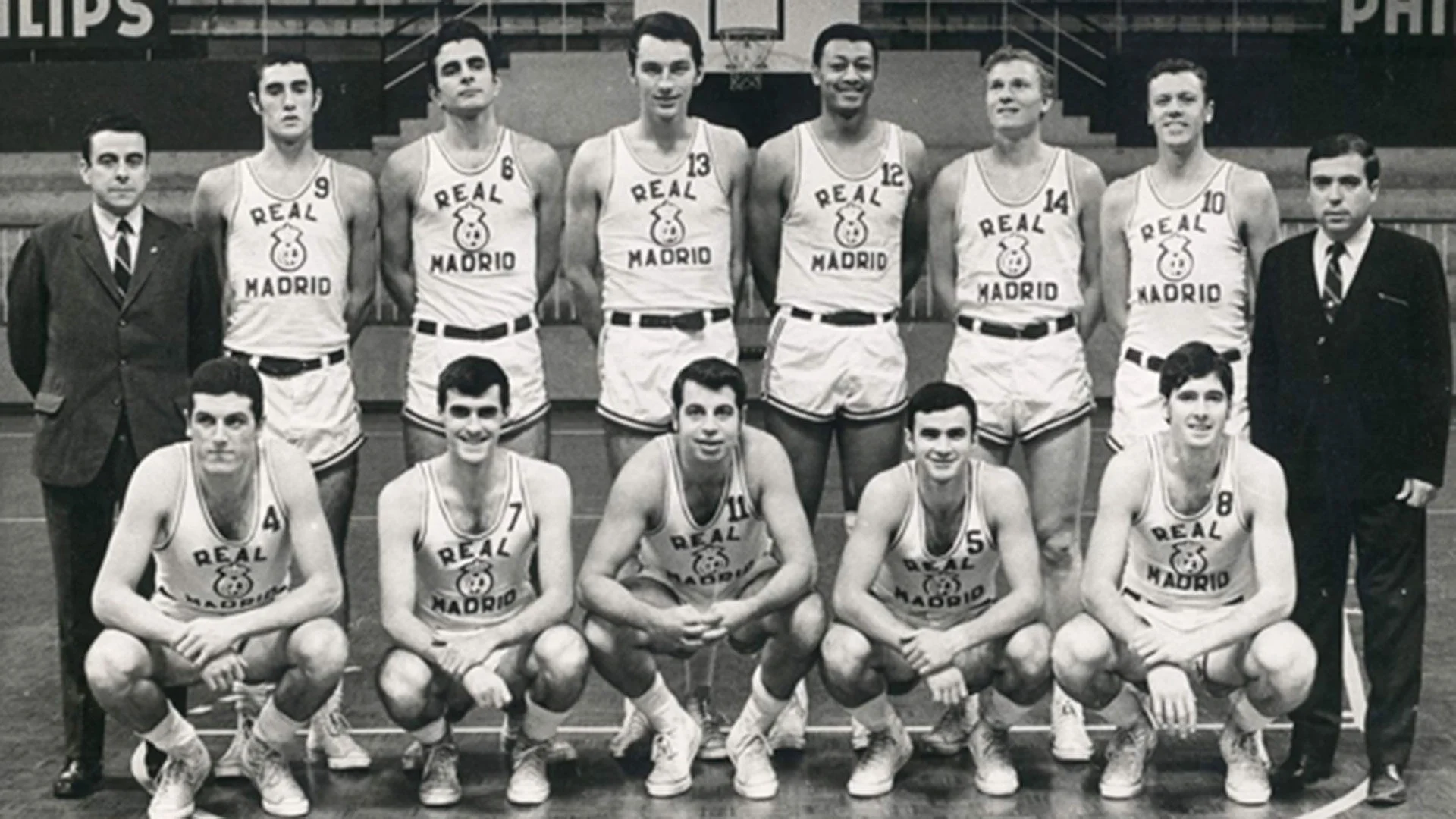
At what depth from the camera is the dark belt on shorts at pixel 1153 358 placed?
16.7 feet

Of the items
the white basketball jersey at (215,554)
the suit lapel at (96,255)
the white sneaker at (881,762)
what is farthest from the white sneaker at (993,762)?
the suit lapel at (96,255)

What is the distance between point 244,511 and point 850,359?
1671mm

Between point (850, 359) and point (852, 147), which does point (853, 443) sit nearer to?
point (850, 359)

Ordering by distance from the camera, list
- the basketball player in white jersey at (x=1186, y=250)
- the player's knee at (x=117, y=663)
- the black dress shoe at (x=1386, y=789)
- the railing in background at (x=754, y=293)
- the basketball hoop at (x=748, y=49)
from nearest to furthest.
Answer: the player's knee at (x=117, y=663)
the black dress shoe at (x=1386, y=789)
the basketball player in white jersey at (x=1186, y=250)
the railing in background at (x=754, y=293)
the basketball hoop at (x=748, y=49)

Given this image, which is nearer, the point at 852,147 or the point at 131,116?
the point at 131,116

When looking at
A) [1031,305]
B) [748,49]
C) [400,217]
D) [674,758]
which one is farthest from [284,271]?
[748,49]

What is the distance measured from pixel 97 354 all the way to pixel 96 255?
9.7 inches

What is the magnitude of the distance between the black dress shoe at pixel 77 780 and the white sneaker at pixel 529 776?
1.02 metres

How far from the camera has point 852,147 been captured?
5395mm

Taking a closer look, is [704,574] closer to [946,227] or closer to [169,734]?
[946,227]

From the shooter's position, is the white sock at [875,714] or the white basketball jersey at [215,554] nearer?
the white basketball jersey at [215,554]

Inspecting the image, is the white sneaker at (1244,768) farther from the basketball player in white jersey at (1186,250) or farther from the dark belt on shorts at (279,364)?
the dark belt on shorts at (279,364)

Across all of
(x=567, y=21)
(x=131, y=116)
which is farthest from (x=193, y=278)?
(x=567, y=21)

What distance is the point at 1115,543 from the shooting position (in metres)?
4.65
